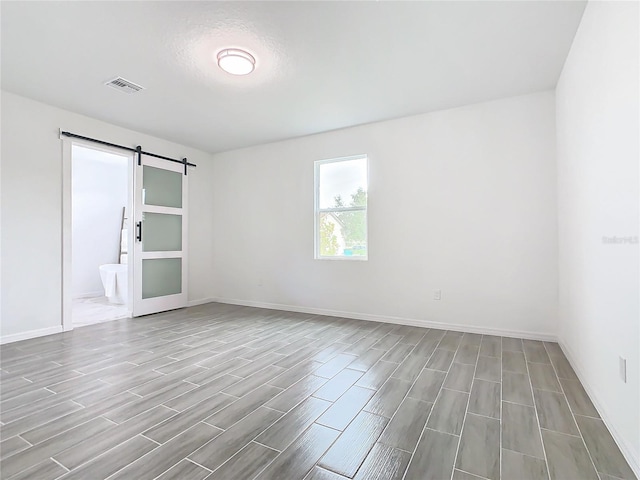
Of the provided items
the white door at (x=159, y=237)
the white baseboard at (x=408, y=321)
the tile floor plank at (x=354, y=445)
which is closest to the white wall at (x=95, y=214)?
the white door at (x=159, y=237)

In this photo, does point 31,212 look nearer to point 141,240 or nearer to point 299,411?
point 141,240

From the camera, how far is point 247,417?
1.88m

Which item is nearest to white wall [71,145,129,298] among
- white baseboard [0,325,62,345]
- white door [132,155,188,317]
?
white door [132,155,188,317]

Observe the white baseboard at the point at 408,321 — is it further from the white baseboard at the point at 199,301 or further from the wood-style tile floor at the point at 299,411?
the white baseboard at the point at 199,301

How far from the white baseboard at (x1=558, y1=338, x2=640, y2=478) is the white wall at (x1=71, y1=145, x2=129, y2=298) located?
6943 millimetres

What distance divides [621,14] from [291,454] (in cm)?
271

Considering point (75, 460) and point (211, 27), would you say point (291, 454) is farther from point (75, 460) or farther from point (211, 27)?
point (211, 27)

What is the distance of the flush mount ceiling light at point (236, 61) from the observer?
8.61 feet

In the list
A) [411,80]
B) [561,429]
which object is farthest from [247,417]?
[411,80]

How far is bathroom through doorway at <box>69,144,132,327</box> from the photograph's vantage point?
577 cm

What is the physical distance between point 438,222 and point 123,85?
3.72 m

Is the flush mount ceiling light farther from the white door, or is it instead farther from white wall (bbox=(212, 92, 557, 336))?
the white door

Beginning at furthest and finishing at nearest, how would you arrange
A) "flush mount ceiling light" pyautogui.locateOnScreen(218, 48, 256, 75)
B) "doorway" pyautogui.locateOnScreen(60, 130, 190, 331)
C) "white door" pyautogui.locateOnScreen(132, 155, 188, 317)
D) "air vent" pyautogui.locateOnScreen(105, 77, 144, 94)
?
"white door" pyautogui.locateOnScreen(132, 155, 188, 317)
"doorway" pyautogui.locateOnScreen(60, 130, 190, 331)
"air vent" pyautogui.locateOnScreen(105, 77, 144, 94)
"flush mount ceiling light" pyautogui.locateOnScreen(218, 48, 256, 75)

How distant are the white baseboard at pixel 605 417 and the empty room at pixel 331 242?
0.8 inches
